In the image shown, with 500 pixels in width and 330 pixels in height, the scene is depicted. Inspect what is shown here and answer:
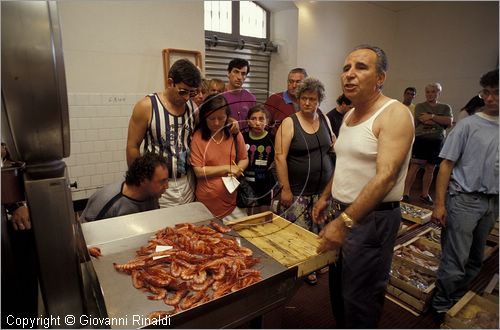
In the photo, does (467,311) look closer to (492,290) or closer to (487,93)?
(492,290)

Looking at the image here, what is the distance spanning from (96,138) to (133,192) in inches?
77.4

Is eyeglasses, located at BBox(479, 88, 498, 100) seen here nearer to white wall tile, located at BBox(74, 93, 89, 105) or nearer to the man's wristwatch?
the man's wristwatch

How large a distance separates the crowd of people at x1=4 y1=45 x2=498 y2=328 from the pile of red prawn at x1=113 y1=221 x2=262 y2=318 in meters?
0.38

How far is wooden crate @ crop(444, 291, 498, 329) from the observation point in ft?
4.97

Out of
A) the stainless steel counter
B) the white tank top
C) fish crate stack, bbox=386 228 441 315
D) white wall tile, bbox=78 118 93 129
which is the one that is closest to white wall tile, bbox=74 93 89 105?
white wall tile, bbox=78 118 93 129

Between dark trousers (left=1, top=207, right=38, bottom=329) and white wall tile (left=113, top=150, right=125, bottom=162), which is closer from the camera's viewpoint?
dark trousers (left=1, top=207, right=38, bottom=329)

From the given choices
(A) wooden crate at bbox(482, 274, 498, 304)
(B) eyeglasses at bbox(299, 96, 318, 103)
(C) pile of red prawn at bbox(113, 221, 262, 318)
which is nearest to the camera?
(C) pile of red prawn at bbox(113, 221, 262, 318)

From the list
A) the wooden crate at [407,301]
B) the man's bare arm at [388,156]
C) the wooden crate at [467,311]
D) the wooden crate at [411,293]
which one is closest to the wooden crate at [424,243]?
the wooden crate at [411,293]

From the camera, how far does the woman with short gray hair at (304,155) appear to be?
1.88 metres

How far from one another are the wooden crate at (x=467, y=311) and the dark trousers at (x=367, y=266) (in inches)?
20.8

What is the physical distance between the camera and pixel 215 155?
5.63 feet

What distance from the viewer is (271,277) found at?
1049mm

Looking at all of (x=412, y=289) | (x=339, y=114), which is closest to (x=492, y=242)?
(x=412, y=289)

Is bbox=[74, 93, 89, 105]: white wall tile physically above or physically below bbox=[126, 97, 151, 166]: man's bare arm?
above
